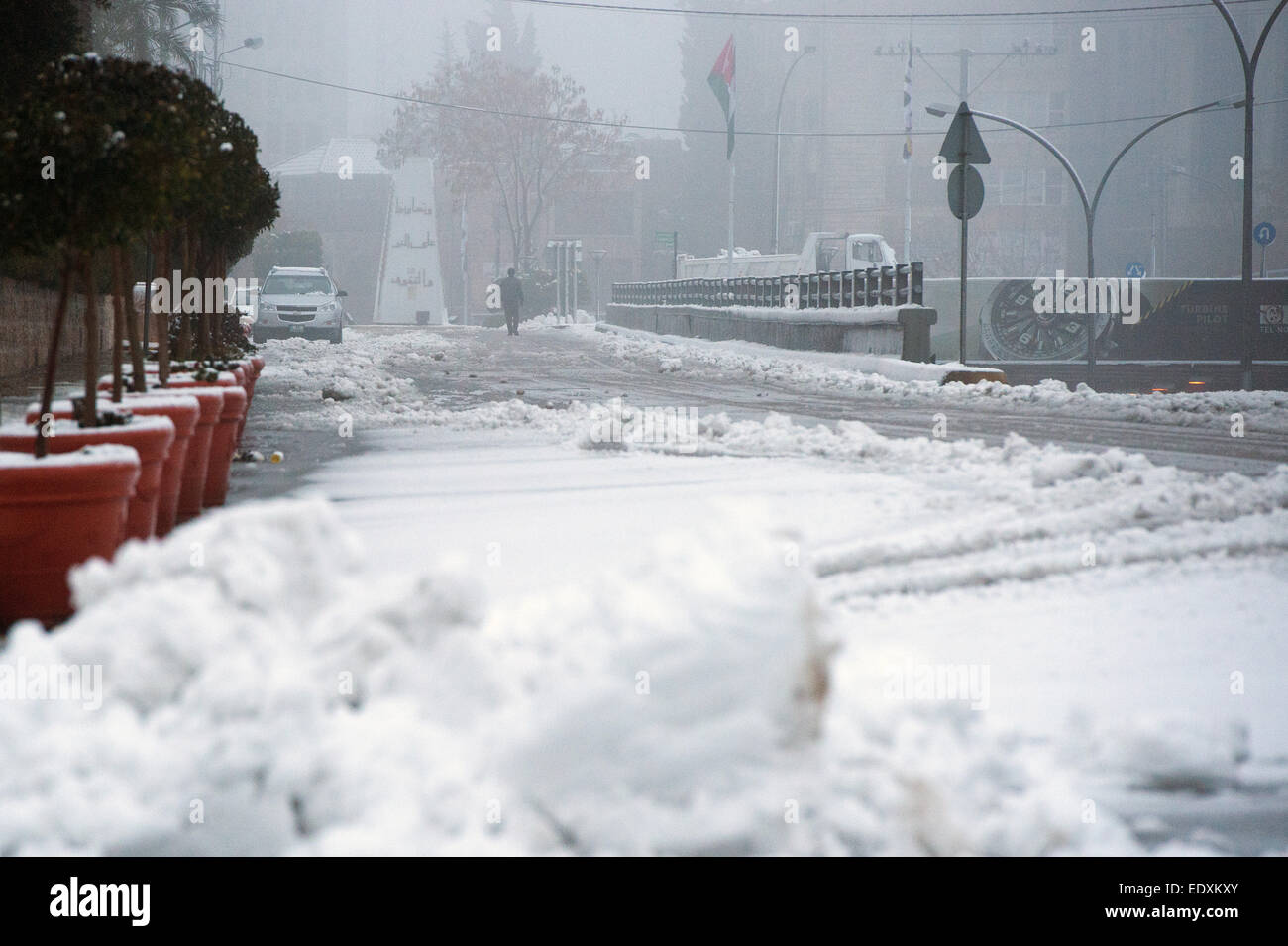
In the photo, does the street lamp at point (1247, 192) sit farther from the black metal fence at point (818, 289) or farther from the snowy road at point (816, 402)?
the snowy road at point (816, 402)

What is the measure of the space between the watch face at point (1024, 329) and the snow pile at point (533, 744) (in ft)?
83.8

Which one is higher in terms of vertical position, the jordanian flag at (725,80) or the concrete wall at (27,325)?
the jordanian flag at (725,80)

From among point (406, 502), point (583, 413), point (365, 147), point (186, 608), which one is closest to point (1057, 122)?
point (365, 147)

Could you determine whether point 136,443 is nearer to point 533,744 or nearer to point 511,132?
point 533,744

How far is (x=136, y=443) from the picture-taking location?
589 centimetres

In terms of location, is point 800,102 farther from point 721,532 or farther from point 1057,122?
point 721,532

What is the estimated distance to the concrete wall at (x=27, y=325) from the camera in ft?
52.8

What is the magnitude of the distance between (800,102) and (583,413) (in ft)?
219

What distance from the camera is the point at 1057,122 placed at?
2872 inches

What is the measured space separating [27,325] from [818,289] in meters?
15.8

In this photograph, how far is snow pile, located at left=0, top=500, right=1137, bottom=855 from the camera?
3.18 m

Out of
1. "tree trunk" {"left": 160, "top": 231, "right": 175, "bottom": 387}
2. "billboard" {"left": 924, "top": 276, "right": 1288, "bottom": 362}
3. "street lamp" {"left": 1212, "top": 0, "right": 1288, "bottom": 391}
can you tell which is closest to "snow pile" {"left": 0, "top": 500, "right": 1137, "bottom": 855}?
"tree trunk" {"left": 160, "top": 231, "right": 175, "bottom": 387}
